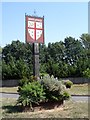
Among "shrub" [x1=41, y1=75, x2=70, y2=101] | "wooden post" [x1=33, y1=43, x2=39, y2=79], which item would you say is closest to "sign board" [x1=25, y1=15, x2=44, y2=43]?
"wooden post" [x1=33, y1=43, x2=39, y2=79]

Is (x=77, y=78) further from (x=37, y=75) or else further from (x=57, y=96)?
(x=57, y=96)

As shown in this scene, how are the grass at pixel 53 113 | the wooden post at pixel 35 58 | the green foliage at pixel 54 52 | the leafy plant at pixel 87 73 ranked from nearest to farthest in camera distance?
the grass at pixel 53 113, the wooden post at pixel 35 58, the leafy plant at pixel 87 73, the green foliage at pixel 54 52

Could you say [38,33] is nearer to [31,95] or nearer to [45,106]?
[31,95]

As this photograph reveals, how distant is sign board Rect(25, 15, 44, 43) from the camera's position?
18.1m

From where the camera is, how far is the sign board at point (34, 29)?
18062mm

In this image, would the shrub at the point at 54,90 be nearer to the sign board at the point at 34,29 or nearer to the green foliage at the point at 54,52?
the sign board at the point at 34,29

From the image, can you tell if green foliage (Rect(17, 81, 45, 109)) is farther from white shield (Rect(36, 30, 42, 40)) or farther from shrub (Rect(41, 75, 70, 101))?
white shield (Rect(36, 30, 42, 40))

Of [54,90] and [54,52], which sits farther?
[54,52]

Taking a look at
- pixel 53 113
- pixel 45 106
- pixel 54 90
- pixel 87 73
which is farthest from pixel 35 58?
pixel 87 73

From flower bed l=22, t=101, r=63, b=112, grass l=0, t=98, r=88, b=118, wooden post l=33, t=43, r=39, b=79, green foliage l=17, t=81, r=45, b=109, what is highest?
wooden post l=33, t=43, r=39, b=79

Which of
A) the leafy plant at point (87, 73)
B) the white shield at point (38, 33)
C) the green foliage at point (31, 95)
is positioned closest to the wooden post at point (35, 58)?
the white shield at point (38, 33)

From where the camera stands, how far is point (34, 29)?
1823cm

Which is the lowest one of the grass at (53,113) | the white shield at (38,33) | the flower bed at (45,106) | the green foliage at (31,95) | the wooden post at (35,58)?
the grass at (53,113)

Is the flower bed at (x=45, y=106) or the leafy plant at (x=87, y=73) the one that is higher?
the leafy plant at (x=87, y=73)
